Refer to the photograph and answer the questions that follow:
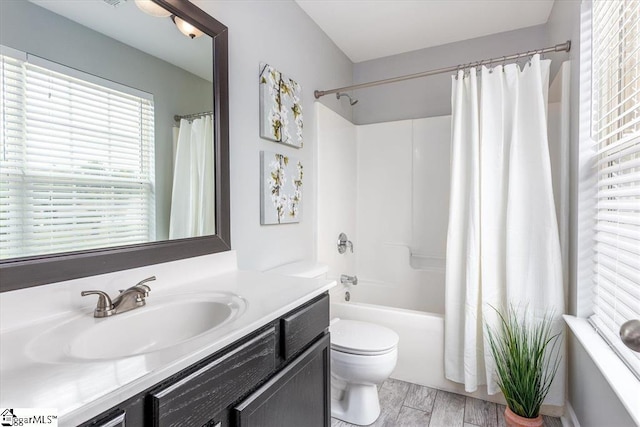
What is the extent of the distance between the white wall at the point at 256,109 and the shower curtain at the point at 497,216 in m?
0.92

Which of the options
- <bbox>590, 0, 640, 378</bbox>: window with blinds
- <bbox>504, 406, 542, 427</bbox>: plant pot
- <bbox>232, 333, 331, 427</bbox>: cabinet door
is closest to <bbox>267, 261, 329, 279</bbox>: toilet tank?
<bbox>232, 333, 331, 427</bbox>: cabinet door

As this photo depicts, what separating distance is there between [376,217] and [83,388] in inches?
99.6

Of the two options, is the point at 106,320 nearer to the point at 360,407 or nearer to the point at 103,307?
the point at 103,307

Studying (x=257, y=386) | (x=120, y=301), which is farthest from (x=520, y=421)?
(x=120, y=301)

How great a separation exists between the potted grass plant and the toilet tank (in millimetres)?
991

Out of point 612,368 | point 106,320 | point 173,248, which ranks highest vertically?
point 173,248

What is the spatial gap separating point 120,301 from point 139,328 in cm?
10

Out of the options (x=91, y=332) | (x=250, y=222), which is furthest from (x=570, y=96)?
(x=91, y=332)

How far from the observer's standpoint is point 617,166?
1215 mm

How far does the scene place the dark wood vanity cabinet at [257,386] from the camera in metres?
0.61

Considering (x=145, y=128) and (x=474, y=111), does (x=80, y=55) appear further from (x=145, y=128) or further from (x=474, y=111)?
(x=474, y=111)

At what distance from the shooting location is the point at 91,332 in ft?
2.66

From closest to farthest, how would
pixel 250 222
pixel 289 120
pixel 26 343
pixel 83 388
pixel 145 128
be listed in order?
pixel 83 388, pixel 26 343, pixel 145 128, pixel 250 222, pixel 289 120

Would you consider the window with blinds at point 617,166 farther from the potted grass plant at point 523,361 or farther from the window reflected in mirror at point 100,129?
the window reflected in mirror at point 100,129
